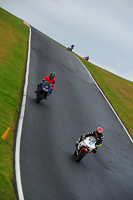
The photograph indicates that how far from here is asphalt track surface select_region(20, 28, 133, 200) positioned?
11.0m

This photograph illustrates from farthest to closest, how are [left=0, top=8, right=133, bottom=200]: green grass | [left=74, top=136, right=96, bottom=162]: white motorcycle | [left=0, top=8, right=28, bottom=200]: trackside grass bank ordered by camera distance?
[left=74, top=136, right=96, bottom=162]: white motorcycle → [left=0, top=8, right=133, bottom=200]: green grass → [left=0, top=8, right=28, bottom=200]: trackside grass bank

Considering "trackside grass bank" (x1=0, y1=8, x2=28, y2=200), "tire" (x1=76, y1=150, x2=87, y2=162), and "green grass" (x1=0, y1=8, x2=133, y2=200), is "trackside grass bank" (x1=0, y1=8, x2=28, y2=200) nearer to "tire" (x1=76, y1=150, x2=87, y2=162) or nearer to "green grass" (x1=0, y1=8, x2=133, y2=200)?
"green grass" (x1=0, y1=8, x2=133, y2=200)

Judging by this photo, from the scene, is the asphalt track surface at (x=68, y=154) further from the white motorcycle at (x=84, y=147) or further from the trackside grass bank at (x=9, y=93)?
the trackside grass bank at (x=9, y=93)

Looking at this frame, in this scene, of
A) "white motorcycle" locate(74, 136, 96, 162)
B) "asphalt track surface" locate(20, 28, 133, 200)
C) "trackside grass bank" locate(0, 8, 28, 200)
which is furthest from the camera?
"white motorcycle" locate(74, 136, 96, 162)

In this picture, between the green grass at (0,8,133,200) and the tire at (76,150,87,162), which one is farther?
the tire at (76,150,87,162)

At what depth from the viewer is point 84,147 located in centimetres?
1345

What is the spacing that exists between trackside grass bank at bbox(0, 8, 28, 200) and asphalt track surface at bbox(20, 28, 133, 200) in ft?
1.84

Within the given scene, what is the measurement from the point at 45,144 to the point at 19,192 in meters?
4.61

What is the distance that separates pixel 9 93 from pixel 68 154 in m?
6.06

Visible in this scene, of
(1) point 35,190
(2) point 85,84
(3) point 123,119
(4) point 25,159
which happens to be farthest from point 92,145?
(2) point 85,84

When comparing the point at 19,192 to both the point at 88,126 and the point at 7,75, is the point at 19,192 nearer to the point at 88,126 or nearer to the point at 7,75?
the point at 88,126

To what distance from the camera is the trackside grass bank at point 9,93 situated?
31.9 ft

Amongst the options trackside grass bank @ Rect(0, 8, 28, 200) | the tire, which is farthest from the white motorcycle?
trackside grass bank @ Rect(0, 8, 28, 200)

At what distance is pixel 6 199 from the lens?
8539 millimetres
